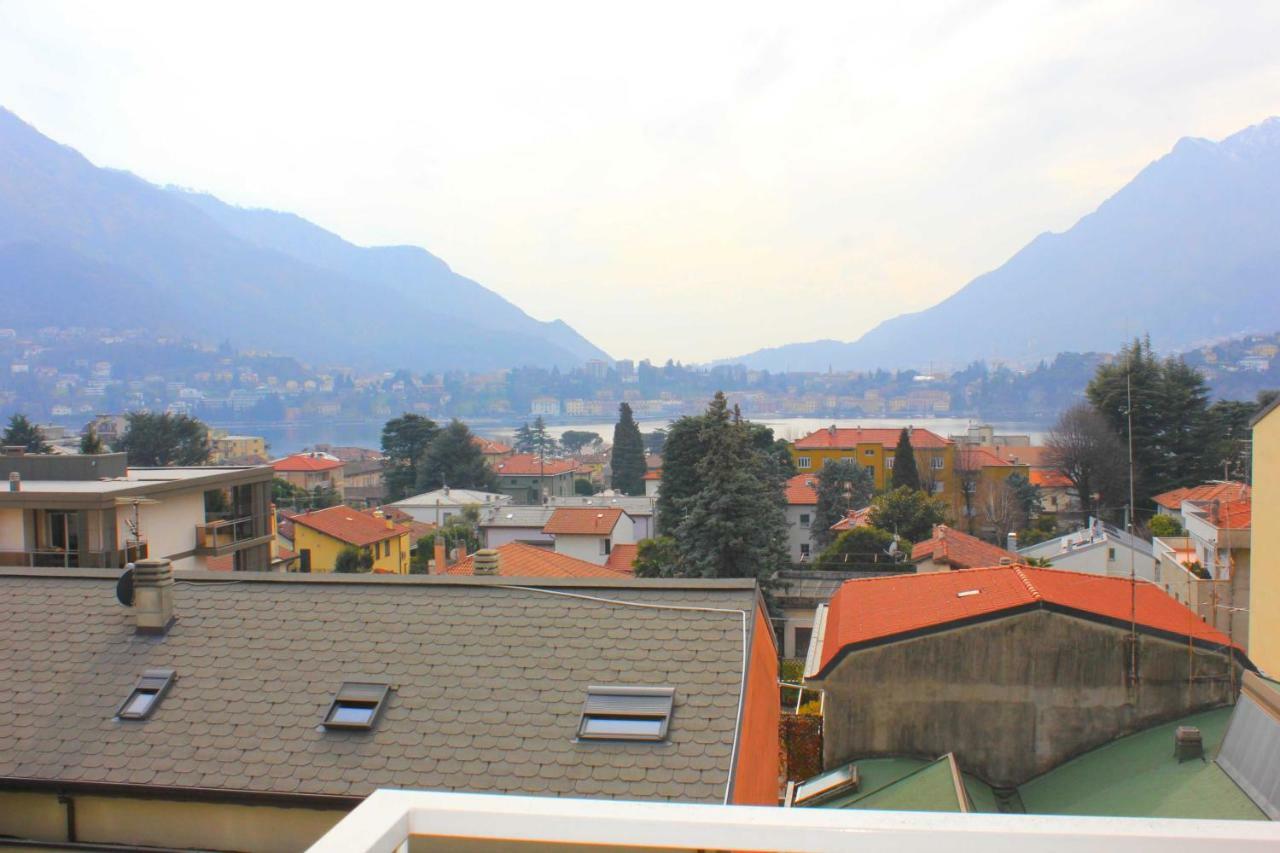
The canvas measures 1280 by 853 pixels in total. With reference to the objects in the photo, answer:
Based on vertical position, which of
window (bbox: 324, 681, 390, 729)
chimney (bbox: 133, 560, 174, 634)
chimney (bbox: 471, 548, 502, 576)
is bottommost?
window (bbox: 324, 681, 390, 729)

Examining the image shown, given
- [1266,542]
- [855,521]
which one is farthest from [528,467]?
[1266,542]

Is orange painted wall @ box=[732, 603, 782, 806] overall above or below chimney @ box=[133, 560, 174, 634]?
below

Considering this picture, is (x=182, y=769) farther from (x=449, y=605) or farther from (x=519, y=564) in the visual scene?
(x=519, y=564)

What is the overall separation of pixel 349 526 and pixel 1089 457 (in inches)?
1258

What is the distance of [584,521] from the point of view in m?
33.9

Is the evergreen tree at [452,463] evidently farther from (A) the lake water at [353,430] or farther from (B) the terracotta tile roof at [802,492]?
(A) the lake water at [353,430]

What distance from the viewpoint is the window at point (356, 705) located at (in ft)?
20.4

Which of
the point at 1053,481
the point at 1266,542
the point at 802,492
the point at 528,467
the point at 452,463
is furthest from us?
the point at 528,467

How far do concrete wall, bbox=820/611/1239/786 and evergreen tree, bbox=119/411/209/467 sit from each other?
51659 mm

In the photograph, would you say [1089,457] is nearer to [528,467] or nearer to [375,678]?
[375,678]

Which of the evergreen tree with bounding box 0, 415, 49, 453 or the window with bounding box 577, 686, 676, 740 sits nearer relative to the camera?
the window with bounding box 577, 686, 676, 740

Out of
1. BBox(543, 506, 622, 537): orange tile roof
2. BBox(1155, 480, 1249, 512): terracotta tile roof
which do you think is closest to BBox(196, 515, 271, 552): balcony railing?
BBox(543, 506, 622, 537): orange tile roof

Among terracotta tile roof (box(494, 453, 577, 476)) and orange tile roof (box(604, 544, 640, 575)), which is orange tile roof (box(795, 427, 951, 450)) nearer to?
terracotta tile roof (box(494, 453, 577, 476))

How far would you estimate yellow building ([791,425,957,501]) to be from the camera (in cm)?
5159
